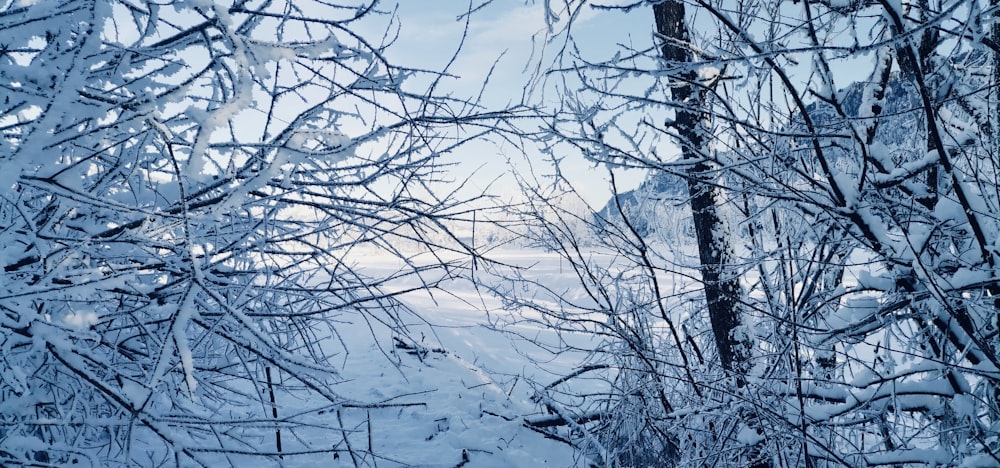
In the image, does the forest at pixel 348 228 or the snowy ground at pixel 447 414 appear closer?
the forest at pixel 348 228

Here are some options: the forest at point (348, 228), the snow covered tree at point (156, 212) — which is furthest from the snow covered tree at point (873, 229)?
the snow covered tree at point (156, 212)

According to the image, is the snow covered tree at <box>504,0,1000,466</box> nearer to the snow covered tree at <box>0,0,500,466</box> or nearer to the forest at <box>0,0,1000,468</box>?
the forest at <box>0,0,1000,468</box>

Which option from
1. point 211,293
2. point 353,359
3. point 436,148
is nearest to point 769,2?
point 436,148

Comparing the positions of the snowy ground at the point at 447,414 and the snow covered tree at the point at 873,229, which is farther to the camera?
the snowy ground at the point at 447,414

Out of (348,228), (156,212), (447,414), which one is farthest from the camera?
(447,414)

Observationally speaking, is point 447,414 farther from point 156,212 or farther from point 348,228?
point 156,212

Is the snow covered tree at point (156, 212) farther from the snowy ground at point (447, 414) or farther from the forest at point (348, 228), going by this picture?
the snowy ground at point (447, 414)

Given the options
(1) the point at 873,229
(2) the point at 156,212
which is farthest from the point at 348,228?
(1) the point at 873,229

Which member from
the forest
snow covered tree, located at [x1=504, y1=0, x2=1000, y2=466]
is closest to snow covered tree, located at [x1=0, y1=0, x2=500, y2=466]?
the forest

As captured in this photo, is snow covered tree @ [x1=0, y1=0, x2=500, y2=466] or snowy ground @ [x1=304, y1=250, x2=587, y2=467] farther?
snowy ground @ [x1=304, y1=250, x2=587, y2=467]

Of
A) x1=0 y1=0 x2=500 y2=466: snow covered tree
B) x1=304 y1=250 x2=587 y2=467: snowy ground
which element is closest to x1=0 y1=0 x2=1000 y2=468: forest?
x1=0 y1=0 x2=500 y2=466: snow covered tree

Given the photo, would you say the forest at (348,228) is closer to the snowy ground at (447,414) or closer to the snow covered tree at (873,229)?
the snow covered tree at (873,229)

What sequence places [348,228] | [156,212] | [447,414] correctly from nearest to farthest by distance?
[156,212], [348,228], [447,414]

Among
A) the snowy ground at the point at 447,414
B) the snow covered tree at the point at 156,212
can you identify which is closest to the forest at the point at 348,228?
the snow covered tree at the point at 156,212
